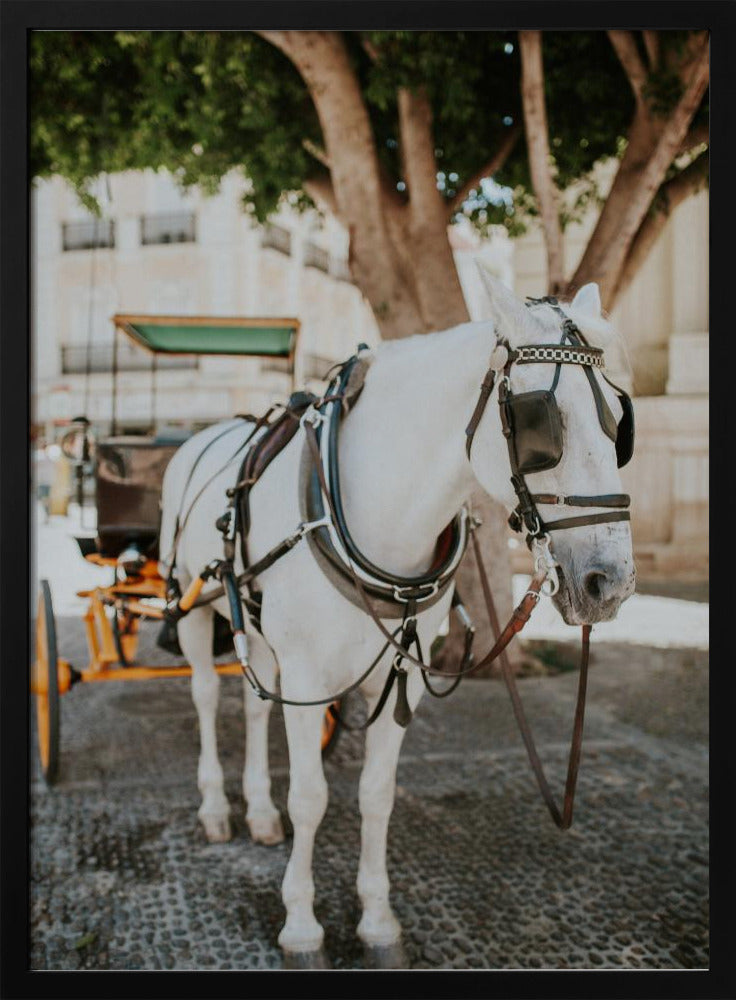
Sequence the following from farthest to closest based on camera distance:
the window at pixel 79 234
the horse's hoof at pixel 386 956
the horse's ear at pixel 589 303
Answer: the window at pixel 79 234 → the horse's hoof at pixel 386 956 → the horse's ear at pixel 589 303

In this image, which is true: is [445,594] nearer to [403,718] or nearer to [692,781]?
[403,718]

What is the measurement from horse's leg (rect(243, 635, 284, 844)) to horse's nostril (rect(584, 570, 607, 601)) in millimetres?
1691

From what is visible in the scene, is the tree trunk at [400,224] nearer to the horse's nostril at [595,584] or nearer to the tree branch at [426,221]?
the tree branch at [426,221]

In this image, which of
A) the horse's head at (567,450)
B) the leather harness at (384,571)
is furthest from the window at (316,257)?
the horse's head at (567,450)

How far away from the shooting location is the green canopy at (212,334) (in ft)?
12.1

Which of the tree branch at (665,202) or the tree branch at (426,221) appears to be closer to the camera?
the tree branch at (426,221)

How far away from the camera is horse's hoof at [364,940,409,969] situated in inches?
95.7

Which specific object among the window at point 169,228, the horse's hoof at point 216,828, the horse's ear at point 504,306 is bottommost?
the horse's hoof at point 216,828

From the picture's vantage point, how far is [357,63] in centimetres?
471

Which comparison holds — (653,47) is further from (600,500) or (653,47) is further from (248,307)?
(248,307)

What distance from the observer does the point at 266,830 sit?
3.24m

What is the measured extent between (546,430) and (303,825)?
1.47m

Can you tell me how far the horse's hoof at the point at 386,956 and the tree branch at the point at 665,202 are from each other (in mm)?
3695

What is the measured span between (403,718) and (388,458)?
78 centimetres
